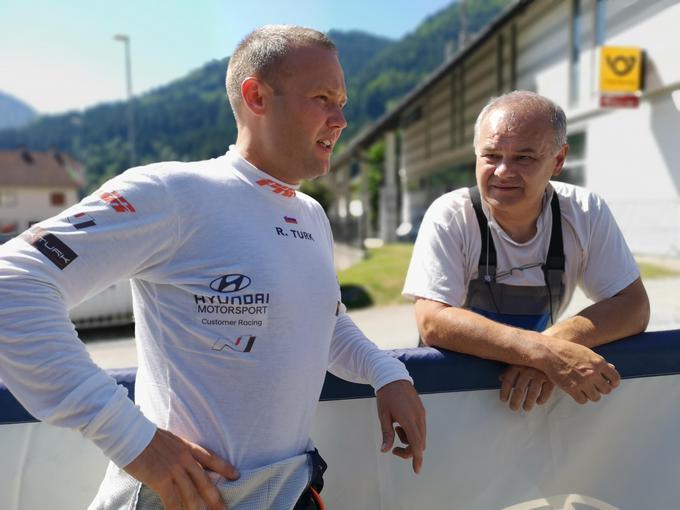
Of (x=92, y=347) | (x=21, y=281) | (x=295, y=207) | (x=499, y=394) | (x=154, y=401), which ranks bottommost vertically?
(x=92, y=347)

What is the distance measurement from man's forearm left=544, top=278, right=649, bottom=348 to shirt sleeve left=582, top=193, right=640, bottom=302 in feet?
0.13

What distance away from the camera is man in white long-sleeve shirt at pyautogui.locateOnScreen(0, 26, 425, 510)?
1044 millimetres

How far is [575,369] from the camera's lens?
5.47 feet

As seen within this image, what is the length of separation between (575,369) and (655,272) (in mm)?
10309

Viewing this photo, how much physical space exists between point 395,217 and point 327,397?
28.6 m

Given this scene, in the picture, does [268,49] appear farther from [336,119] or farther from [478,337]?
[478,337]

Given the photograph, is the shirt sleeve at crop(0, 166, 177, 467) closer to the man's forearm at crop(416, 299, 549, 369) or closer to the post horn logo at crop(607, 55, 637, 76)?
the man's forearm at crop(416, 299, 549, 369)

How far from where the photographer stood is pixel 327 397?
5.82 feet

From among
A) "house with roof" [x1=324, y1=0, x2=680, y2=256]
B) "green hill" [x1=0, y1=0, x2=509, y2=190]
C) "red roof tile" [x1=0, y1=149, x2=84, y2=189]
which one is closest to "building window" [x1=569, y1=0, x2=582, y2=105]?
"house with roof" [x1=324, y1=0, x2=680, y2=256]

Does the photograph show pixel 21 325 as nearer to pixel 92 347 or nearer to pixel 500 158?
pixel 500 158

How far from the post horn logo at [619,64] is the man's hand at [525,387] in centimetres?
1285

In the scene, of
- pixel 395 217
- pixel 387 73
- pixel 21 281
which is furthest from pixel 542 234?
pixel 387 73

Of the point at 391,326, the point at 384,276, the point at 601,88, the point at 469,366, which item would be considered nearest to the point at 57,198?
the point at 469,366

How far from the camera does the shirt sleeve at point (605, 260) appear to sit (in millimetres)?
1966
